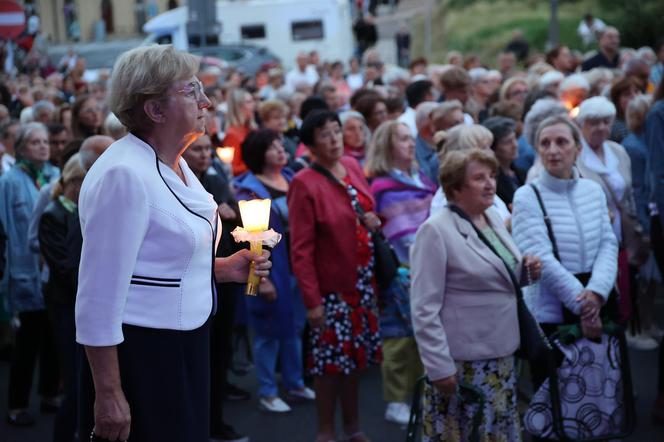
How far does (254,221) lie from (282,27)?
29866 mm

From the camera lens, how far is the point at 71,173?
6.08 metres

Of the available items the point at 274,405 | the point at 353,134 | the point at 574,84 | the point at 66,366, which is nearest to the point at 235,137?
the point at 353,134

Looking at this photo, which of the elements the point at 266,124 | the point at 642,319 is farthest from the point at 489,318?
the point at 266,124

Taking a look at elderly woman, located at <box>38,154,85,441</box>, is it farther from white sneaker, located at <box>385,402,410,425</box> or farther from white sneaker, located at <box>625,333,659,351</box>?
white sneaker, located at <box>625,333,659,351</box>

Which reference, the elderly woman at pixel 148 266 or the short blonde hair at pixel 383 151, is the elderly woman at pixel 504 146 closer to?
the short blonde hair at pixel 383 151

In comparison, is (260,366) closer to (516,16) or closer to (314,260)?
(314,260)

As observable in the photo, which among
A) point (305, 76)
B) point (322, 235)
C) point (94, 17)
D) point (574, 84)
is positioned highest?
point (94, 17)

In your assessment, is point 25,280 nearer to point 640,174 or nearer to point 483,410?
point 483,410

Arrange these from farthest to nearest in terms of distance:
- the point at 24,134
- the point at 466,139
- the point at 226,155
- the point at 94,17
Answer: the point at 94,17
the point at 226,155
the point at 24,134
the point at 466,139

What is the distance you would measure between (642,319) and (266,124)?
371 cm

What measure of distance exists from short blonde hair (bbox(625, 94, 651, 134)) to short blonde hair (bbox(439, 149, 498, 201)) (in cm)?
363

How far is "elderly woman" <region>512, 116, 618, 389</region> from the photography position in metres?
5.60

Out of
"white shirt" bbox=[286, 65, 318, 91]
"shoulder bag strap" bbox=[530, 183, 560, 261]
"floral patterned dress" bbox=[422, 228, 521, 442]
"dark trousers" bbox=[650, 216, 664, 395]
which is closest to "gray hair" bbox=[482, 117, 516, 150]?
"dark trousers" bbox=[650, 216, 664, 395]

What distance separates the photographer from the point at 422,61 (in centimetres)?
1748
